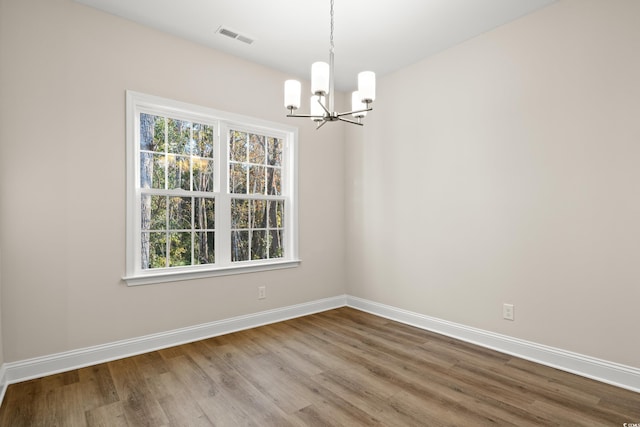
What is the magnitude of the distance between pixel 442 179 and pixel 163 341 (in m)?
3.10

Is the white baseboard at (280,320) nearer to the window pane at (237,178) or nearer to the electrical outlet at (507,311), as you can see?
the electrical outlet at (507,311)

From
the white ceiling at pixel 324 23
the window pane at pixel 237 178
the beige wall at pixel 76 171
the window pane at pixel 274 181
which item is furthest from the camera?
the window pane at pixel 274 181

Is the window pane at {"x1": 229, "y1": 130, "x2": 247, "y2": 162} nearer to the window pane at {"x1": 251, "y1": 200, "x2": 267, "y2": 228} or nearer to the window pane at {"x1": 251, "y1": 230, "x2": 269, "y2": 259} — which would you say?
the window pane at {"x1": 251, "y1": 200, "x2": 267, "y2": 228}

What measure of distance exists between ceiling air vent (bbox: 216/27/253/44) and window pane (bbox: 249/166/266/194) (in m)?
1.27

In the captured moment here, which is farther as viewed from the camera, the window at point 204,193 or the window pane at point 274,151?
the window pane at point 274,151

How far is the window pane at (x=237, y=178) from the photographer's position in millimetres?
3539

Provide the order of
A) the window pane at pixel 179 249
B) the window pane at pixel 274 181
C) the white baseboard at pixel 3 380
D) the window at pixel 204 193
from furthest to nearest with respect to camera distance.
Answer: the window pane at pixel 274 181 < the window pane at pixel 179 249 < the window at pixel 204 193 < the white baseboard at pixel 3 380

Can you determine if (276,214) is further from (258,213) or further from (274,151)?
(274,151)

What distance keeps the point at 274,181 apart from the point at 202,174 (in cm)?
87

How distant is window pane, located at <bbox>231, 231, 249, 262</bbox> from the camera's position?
3547mm

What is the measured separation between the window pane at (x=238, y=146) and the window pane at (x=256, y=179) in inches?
6.3

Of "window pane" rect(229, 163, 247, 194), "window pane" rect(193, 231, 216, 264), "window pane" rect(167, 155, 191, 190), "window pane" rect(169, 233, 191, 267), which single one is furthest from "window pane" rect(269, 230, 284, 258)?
"window pane" rect(167, 155, 191, 190)

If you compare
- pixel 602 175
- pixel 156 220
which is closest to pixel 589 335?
pixel 602 175

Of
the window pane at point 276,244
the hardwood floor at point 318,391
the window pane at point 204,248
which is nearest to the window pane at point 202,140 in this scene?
the window pane at point 204,248
